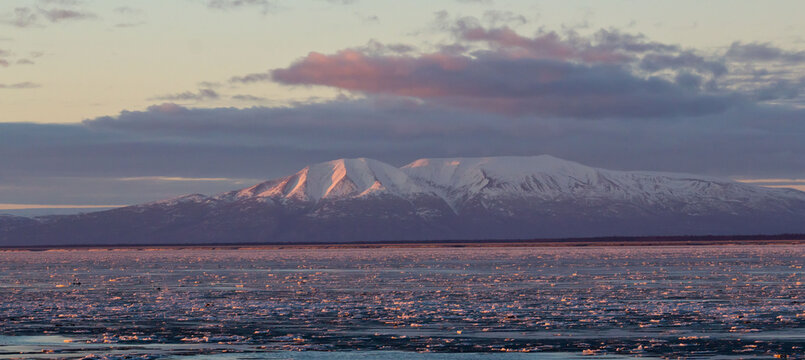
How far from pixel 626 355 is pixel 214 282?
5060 cm

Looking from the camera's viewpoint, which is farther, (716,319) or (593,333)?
(716,319)

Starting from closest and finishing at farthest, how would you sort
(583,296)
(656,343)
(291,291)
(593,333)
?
(656,343), (593,333), (583,296), (291,291)

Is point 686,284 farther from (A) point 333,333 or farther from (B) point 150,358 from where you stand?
(B) point 150,358

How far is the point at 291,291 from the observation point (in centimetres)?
6512

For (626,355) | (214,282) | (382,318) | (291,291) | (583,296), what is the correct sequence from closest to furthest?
(626,355) → (382,318) → (583,296) → (291,291) → (214,282)

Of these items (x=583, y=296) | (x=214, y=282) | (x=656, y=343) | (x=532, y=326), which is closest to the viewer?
(x=656, y=343)

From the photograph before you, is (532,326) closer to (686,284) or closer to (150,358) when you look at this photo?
(150,358)

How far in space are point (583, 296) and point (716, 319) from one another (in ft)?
47.0

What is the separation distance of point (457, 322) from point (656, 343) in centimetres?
983

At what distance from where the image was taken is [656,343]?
35.8 meters

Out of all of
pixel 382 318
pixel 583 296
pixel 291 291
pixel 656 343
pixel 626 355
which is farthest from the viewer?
pixel 291 291

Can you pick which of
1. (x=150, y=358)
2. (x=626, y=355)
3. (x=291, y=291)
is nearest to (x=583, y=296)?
(x=291, y=291)

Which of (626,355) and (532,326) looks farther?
(532,326)

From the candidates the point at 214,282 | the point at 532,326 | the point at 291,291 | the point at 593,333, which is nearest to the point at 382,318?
the point at 532,326
